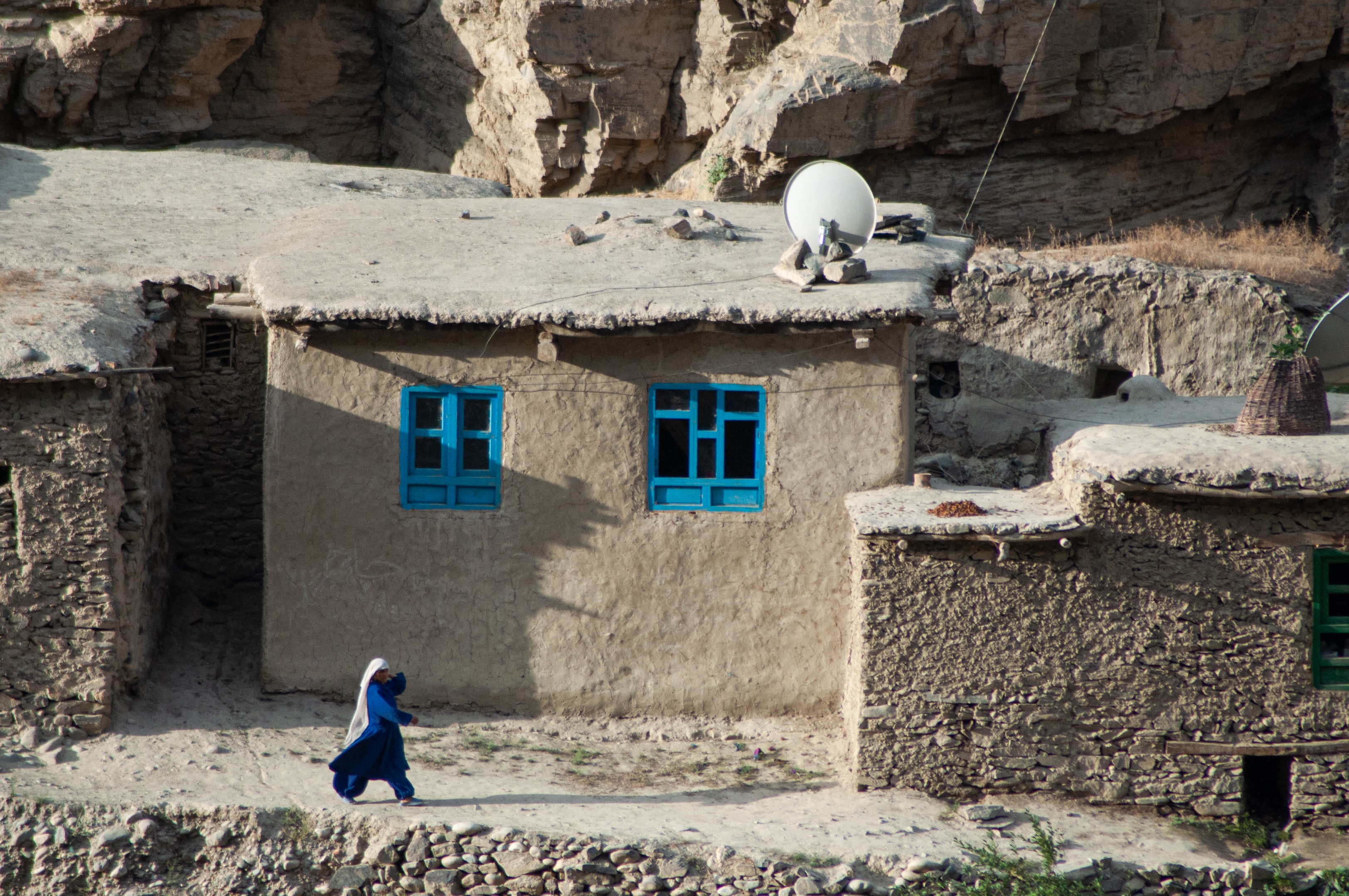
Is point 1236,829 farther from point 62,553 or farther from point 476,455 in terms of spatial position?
point 62,553

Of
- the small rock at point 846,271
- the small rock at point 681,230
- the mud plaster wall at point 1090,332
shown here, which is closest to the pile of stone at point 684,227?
the small rock at point 681,230

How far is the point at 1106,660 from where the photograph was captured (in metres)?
8.15

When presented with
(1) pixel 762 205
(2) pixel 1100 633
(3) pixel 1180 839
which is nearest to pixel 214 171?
(1) pixel 762 205

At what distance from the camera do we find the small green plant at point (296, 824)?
7637mm

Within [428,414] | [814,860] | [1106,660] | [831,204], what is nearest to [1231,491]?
[1106,660]

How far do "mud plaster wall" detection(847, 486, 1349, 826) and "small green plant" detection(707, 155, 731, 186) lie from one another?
378 inches

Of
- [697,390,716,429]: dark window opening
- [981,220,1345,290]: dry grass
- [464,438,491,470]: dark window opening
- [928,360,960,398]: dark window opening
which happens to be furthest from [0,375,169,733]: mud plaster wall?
[981,220,1345,290]: dry grass

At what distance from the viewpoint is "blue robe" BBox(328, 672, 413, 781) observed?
7652 mm

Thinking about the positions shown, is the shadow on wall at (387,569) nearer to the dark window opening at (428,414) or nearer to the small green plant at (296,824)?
the dark window opening at (428,414)

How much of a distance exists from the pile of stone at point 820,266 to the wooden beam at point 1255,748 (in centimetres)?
366

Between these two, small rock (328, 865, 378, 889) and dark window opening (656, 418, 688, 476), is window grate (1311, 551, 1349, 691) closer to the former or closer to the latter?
dark window opening (656, 418, 688, 476)

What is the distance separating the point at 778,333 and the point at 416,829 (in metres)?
3.90

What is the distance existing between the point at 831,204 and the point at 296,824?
220 inches

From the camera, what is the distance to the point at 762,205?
12.1 metres
